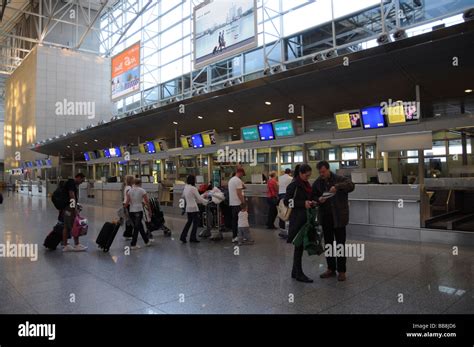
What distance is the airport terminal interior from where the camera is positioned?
4.45 meters

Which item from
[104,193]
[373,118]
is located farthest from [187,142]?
[373,118]

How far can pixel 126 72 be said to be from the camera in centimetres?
1669

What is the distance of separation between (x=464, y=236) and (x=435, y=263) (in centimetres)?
184

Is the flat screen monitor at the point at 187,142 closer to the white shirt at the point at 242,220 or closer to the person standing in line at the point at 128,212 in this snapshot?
the person standing in line at the point at 128,212

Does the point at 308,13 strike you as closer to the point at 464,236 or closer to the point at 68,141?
the point at 464,236

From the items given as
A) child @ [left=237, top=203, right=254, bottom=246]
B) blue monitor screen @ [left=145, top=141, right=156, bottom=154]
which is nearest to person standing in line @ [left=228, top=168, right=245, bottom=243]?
child @ [left=237, top=203, right=254, bottom=246]

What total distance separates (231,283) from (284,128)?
7327 mm

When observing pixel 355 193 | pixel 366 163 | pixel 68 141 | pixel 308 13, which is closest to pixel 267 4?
pixel 308 13

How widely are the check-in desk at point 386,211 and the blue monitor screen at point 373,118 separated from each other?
5.62 ft

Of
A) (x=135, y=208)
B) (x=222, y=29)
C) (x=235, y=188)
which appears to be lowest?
(x=135, y=208)

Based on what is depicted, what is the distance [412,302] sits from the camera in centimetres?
383

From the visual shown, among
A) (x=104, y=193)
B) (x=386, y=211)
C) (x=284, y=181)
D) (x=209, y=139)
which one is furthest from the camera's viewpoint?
(x=104, y=193)

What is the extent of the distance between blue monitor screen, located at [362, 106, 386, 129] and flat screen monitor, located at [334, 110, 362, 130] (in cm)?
19

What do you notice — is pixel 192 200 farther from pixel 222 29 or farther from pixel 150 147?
pixel 150 147
